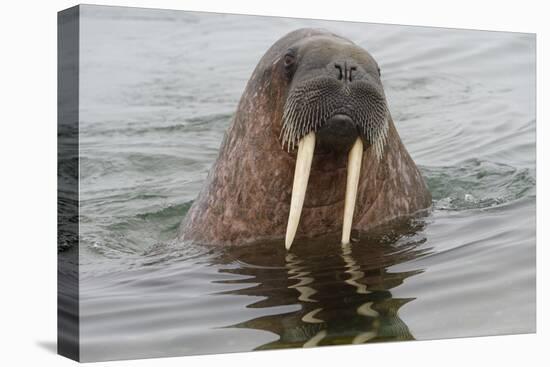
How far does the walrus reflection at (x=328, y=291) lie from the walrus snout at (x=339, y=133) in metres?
0.95

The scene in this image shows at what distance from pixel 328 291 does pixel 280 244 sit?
0.86 meters

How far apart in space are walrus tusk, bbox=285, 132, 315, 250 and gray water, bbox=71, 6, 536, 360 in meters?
0.40

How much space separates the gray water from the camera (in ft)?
27.7

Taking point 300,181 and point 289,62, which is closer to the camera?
point 300,181

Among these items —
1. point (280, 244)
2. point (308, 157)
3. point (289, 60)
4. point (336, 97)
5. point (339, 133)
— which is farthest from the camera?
point (280, 244)

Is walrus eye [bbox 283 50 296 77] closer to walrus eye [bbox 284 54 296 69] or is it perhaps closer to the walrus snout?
walrus eye [bbox 284 54 296 69]

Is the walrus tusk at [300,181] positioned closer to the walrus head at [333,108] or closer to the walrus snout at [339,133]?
the walrus head at [333,108]

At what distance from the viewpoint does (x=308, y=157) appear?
879 centimetres

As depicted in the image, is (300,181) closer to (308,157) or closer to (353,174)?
(308,157)

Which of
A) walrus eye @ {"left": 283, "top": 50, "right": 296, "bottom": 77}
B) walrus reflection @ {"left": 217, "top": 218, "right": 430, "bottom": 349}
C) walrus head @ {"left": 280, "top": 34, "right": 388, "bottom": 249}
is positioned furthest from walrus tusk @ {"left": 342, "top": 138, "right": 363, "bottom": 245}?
walrus eye @ {"left": 283, "top": 50, "right": 296, "bottom": 77}

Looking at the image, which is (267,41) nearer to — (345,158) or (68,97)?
(345,158)

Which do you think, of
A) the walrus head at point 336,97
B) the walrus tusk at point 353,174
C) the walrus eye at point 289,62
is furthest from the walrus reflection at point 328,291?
the walrus eye at point 289,62

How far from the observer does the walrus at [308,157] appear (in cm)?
864

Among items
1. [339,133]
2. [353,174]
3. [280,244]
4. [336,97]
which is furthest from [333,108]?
[280,244]
